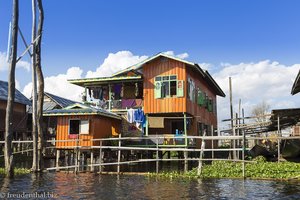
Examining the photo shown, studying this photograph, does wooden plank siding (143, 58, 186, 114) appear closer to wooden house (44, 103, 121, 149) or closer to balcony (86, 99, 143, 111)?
balcony (86, 99, 143, 111)

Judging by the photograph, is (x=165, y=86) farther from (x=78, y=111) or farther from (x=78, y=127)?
(x=78, y=127)

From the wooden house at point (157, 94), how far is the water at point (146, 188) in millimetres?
9053

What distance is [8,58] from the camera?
16031 millimetres

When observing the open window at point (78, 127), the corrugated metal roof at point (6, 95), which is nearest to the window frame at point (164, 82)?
the open window at point (78, 127)

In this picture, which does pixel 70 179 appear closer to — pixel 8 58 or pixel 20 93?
pixel 8 58

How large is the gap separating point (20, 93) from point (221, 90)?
836 inches

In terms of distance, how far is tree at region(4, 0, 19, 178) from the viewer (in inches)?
603

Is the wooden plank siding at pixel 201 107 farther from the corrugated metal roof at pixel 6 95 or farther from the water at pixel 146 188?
the corrugated metal roof at pixel 6 95

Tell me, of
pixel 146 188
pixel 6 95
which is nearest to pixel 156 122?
pixel 146 188

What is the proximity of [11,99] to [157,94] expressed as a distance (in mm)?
11695

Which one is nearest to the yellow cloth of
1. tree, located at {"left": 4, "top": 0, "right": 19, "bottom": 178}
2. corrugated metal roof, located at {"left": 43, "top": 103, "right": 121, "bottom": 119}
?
corrugated metal roof, located at {"left": 43, "top": 103, "right": 121, "bottom": 119}

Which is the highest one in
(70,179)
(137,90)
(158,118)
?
(137,90)

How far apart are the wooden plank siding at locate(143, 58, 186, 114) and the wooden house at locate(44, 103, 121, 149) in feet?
10.2

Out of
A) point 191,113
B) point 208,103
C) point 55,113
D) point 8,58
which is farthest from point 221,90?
point 8,58
